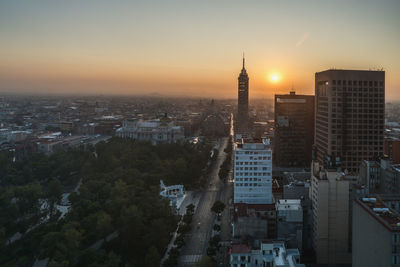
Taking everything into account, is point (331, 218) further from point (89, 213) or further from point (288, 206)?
point (89, 213)

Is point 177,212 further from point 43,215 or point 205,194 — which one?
point 43,215

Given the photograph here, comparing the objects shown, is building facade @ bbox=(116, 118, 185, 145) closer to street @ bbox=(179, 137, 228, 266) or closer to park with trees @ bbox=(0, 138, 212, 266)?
park with trees @ bbox=(0, 138, 212, 266)

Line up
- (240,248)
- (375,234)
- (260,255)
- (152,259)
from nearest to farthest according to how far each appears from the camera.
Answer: (375,234) → (260,255) → (240,248) → (152,259)

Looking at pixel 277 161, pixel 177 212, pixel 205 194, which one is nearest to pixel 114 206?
pixel 177 212

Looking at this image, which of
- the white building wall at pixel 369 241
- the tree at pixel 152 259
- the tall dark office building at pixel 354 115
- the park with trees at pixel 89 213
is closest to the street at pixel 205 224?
the park with trees at pixel 89 213

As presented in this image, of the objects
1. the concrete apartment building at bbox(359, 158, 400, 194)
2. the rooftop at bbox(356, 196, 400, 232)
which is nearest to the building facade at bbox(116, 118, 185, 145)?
A: the concrete apartment building at bbox(359, 158, 400, 194)

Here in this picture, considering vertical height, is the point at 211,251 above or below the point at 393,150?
below

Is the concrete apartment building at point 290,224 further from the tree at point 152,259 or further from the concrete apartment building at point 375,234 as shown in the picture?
the tree at point 152,259

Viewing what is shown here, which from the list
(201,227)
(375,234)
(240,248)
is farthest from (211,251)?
(375,234)
